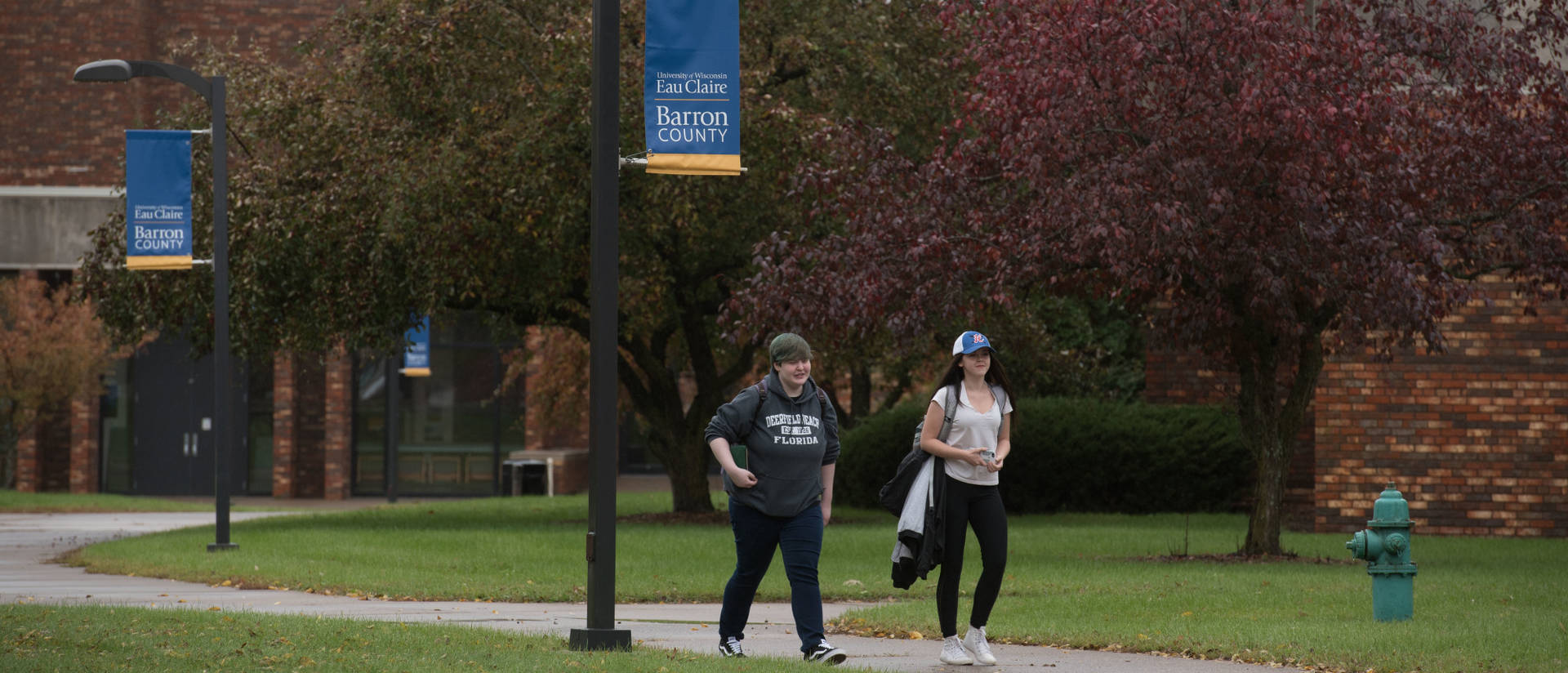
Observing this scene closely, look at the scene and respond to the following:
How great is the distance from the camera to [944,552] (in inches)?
336

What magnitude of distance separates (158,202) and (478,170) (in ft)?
10.8

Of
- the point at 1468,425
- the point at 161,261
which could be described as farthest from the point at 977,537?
the point at 1468,425

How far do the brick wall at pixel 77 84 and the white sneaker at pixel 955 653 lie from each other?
3140cm

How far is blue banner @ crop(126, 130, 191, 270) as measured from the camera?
17.9 metres

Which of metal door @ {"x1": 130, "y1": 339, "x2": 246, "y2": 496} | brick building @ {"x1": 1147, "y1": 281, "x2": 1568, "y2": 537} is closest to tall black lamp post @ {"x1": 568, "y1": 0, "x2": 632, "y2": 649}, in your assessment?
brick building @ {"x1": 1147, "y1": 281, "x2": 1568, "y2": 537}

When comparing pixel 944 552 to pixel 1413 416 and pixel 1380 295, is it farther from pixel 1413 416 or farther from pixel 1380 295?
pixel 1413 416

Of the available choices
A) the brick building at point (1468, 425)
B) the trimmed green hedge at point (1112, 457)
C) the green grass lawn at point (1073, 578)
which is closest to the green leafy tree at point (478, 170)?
the green grass lawn at point (1073, 578)

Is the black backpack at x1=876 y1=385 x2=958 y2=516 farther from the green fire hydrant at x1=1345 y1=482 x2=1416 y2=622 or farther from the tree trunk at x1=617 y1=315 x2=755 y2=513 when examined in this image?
the tree trunk at x1=617 y1=315 x2=755 y2=513

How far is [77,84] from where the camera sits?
3734 centimetres

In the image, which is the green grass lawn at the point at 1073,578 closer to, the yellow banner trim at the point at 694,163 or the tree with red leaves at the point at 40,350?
the yellow banner trim at the point at 694,163

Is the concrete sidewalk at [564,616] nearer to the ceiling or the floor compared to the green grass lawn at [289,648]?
nearer to the floor

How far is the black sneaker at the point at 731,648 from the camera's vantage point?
28.3 ft

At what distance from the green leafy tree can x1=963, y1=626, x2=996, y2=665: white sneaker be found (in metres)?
9.21

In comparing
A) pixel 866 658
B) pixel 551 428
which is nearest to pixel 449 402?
pixel 551 428
